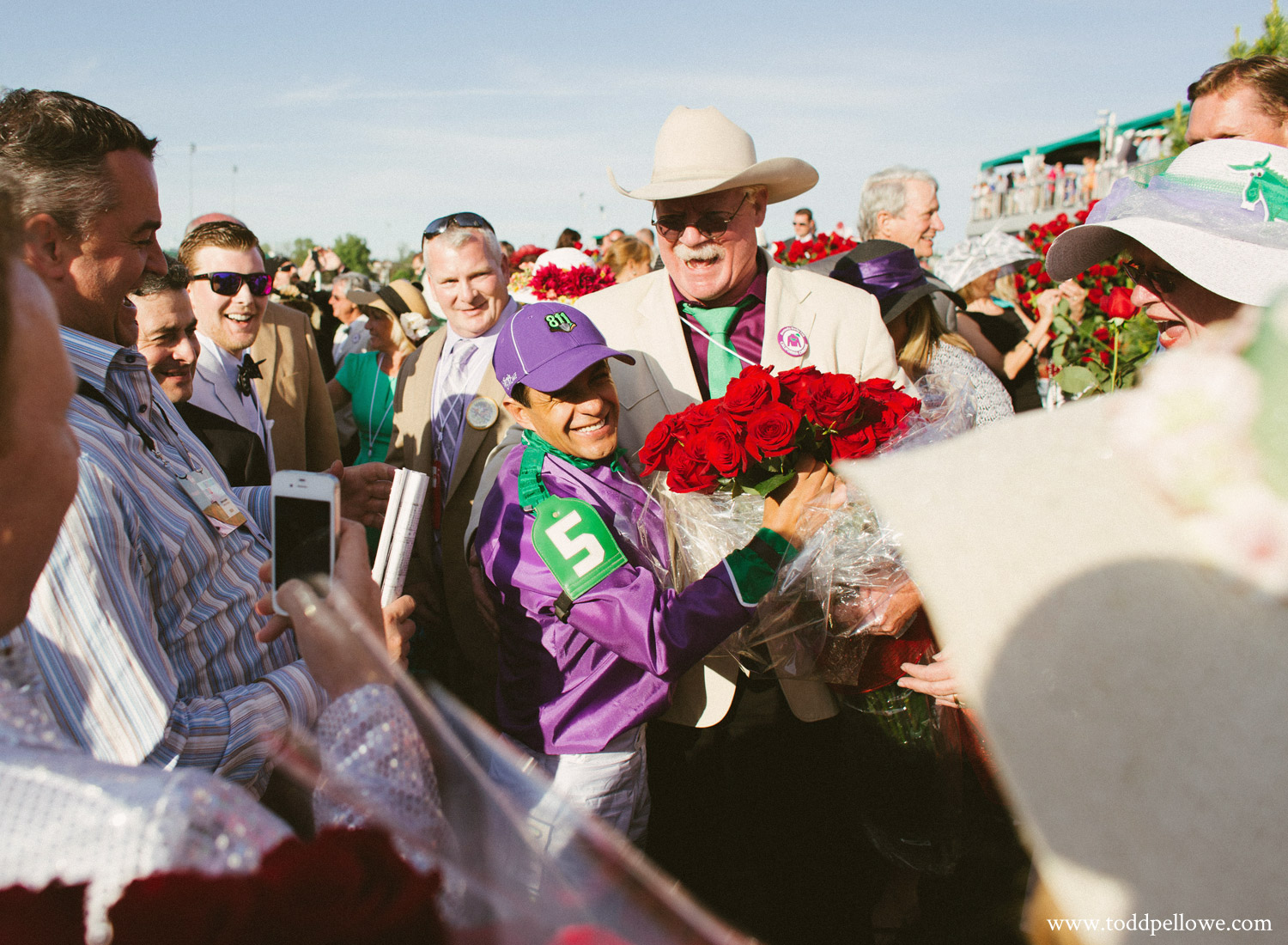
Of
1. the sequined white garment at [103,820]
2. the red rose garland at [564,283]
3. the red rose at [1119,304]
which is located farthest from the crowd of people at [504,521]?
the red rose garland at [564,283]

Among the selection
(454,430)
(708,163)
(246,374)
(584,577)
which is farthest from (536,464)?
(246,374)

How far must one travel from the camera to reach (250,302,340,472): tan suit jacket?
15.7ft

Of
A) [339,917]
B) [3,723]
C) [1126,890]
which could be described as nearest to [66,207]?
[3,723]

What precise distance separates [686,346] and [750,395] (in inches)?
38.4

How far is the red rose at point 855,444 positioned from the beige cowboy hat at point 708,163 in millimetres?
1247

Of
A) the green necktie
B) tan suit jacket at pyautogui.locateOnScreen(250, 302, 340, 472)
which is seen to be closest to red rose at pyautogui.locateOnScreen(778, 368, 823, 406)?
the green necktie

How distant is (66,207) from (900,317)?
3353mm

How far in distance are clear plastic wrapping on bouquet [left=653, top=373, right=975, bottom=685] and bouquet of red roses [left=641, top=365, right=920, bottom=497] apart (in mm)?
76

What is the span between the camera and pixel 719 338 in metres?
3.12

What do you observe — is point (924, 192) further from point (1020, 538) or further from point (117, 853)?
point (117, 853)

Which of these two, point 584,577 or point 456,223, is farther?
point 456,223

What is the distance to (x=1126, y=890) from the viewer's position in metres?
0.66

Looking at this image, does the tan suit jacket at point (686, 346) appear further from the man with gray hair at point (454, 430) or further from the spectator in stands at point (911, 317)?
the man with gray hair at point (454, 430)

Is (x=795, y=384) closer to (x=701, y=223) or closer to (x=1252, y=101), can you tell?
(x=701, y=223)
